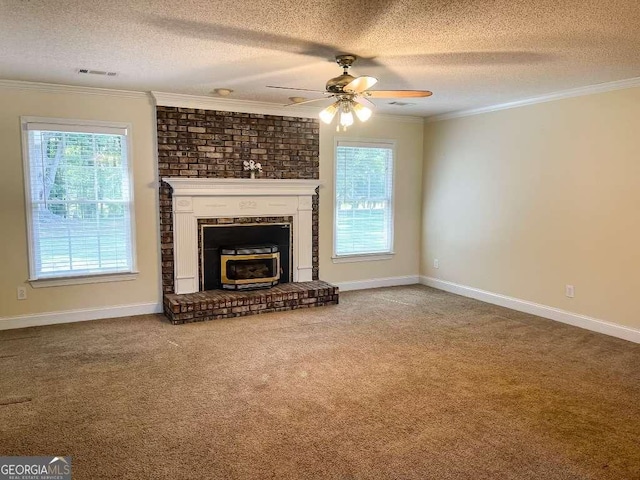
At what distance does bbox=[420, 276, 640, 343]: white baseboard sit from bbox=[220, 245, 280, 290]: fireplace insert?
8.30 feet

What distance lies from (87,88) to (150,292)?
2316 millimetres

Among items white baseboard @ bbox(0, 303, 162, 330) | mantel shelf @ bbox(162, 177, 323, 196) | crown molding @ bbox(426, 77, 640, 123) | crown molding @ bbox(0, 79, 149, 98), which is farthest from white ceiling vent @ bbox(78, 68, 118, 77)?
crown molding @ bbox(426, 77, 640, 123)

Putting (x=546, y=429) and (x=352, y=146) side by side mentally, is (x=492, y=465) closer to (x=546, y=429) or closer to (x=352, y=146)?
(x=546, y=429)

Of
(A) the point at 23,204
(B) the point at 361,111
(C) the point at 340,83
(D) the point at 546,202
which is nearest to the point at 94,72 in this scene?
(A) the point at 23,204

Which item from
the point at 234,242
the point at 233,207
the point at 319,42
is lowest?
the point at 234,242

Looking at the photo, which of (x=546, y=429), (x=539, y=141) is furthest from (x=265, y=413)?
(x=539, y=141)

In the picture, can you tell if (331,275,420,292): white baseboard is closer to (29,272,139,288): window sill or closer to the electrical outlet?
(29,272,139,288): window sill

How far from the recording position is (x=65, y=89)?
4.79 metres

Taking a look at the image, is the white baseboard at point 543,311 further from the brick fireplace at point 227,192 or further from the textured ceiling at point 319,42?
the textured ceiling at point 319,42

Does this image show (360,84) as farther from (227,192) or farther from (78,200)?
(78,200)

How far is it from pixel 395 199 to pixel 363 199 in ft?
1.77

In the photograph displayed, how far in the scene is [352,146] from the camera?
645cm

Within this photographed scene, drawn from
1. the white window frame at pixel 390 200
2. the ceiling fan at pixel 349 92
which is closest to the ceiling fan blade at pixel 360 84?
the ceiling fan at pixel 349 92

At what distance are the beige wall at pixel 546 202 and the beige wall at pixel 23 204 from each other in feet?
13.0
